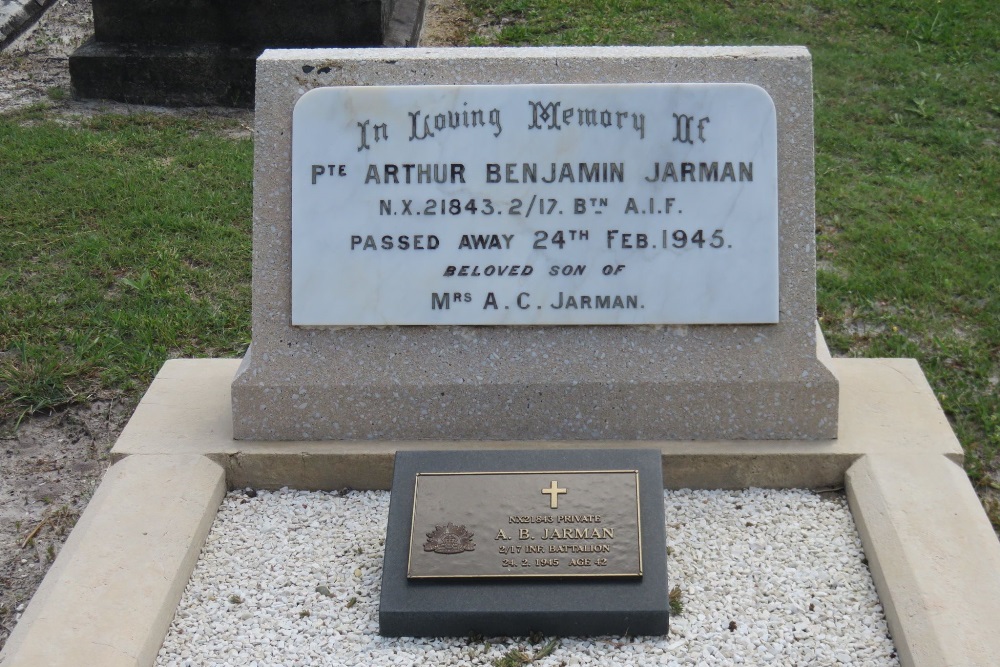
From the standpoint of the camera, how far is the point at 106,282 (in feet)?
16.4

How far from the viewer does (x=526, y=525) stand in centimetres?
298

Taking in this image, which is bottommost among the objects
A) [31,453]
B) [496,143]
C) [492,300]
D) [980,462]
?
[31,453]

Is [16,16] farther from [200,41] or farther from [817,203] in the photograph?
[817,203]

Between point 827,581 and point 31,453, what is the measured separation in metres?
2.89

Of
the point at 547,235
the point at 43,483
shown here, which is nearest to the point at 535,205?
the point at 547,235

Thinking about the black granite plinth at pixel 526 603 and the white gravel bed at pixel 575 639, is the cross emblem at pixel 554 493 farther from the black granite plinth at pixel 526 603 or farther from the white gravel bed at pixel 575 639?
the white gravel bed at pixel 575 639

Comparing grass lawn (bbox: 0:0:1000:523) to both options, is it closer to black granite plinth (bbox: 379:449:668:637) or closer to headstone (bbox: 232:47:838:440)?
headstone (bbox: 232:47:838:440)

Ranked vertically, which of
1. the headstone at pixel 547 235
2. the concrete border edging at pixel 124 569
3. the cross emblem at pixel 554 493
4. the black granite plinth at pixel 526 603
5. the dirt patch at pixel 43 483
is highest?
the headstone at pixel 547 235

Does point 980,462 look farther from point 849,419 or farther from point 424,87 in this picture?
point 424,87

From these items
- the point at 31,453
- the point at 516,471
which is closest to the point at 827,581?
the point at 516,471

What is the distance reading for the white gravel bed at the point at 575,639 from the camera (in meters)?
2.79

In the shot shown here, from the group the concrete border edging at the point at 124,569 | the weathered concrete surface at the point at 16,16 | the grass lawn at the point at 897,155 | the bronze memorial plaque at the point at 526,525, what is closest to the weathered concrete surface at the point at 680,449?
Result: the concrete border edging at the point at 124,569

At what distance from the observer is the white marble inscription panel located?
3.32m

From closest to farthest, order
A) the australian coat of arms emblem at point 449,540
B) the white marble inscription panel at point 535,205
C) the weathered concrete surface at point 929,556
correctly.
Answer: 1. the weathered concrete surface at point 929,556
2. the australian coat of arms emblem at point 449,540
3. the white marble inscription panel at point 535,205
